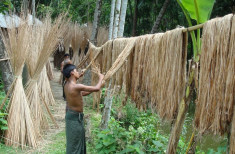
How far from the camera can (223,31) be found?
1.40 m

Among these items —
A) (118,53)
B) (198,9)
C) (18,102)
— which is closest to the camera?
(198,9)

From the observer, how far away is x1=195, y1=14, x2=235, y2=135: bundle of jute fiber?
1377 mm

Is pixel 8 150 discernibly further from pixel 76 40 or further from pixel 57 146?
pixel 76 40

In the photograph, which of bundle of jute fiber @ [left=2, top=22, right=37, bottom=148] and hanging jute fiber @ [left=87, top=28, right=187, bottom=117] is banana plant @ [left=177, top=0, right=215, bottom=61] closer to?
hanging jute fiber @ [left=87, top=28, right=187, bottom=117]

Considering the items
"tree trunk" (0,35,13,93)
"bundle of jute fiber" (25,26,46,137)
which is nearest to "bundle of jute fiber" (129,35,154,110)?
"bundle of jute fiber" (25,26,46,137)

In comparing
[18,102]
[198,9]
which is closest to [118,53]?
[198,9]

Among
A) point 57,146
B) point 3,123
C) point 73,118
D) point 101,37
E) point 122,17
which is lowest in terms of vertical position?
point 57,146

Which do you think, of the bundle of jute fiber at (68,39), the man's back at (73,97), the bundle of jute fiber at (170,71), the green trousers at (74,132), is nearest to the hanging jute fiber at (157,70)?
the bundle of jute fiber at (170,71)

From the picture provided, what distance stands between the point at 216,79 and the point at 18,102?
10.6 ft

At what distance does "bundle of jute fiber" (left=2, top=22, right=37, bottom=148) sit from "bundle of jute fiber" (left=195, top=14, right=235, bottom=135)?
9.84 ft

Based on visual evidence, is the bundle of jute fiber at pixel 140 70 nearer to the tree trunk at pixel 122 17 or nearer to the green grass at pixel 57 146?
the tree trunk at pixel 122 17

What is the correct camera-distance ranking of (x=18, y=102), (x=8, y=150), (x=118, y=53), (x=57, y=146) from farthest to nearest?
(x=57, y=146)
(x=18, y=102)
(x=8, y=150)
(x=118, y=53)

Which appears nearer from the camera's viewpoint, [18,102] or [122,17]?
[18,102]

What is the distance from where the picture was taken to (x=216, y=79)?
4.78 ft
